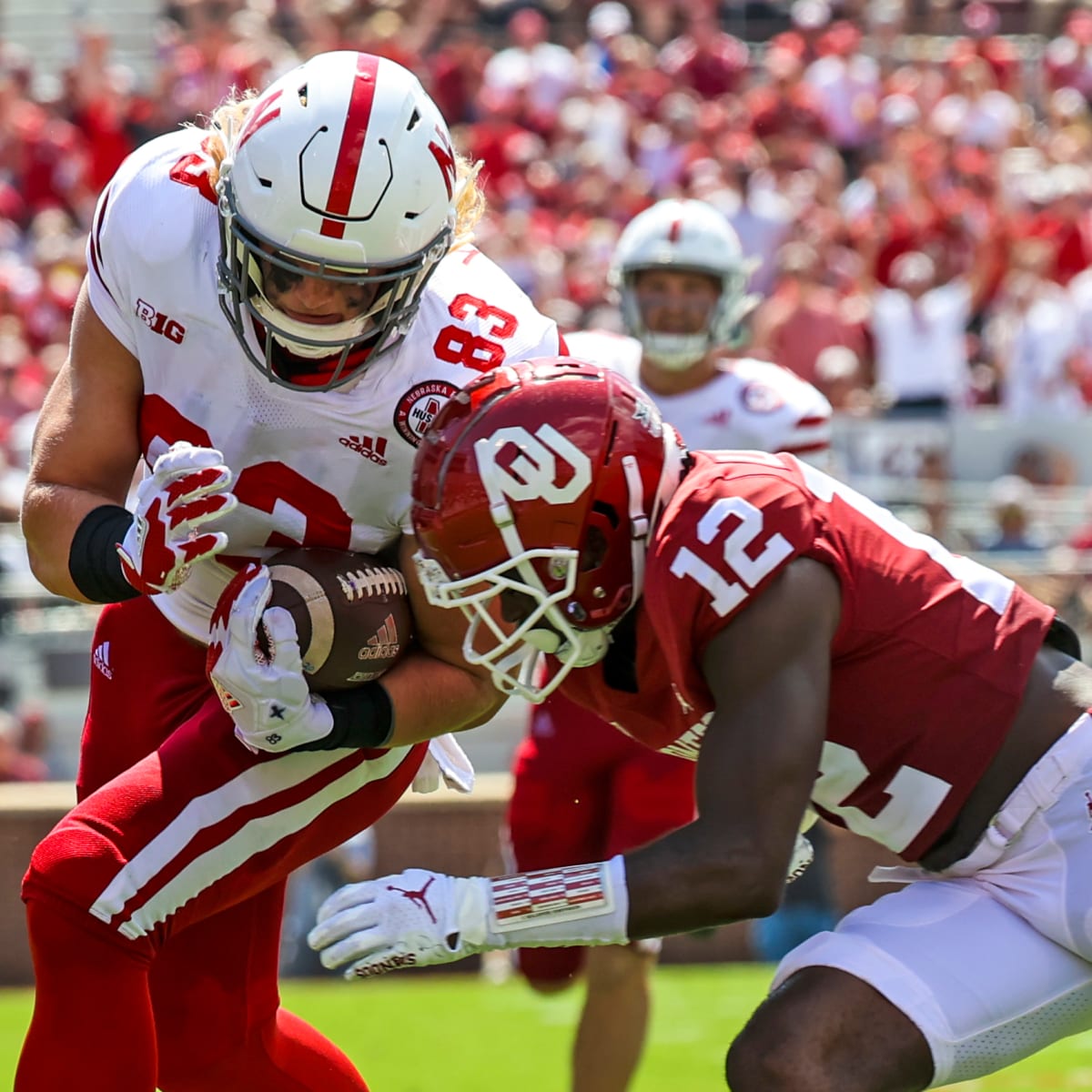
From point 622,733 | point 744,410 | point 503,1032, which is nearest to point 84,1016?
point 622,733

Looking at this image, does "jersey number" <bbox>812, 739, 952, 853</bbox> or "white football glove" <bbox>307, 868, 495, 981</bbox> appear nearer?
"white football glove" <bbox>307, 868, 495, 981</bbox>

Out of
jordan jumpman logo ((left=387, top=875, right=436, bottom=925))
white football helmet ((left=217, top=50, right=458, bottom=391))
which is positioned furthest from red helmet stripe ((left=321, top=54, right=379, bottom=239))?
jordan jumpman logo ((left=387, top=875, right=436, bottom=925))

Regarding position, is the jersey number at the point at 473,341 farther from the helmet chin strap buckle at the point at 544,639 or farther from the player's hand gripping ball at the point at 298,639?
the helmet chin strap buckle at the point at 544,639

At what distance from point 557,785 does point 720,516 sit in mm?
2234

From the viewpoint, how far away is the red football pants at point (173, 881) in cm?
317

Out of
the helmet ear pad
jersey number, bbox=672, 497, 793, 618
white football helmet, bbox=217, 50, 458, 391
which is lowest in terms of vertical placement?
the helmet ear pad

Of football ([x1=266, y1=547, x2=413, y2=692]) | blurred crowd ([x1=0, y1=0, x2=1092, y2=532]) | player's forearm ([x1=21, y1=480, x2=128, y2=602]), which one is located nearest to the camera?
football ([x1=266, y1=547, x2=413, y2=692])

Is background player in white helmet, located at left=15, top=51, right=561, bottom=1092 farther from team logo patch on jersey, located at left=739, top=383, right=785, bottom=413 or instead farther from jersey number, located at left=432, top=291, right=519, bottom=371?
team logo patch on jersey, located at left=739, top=383, right=785, bottom=413

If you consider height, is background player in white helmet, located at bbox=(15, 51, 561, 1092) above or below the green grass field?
above

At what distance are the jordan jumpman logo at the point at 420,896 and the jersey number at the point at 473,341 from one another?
1035 mm

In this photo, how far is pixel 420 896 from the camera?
278cm

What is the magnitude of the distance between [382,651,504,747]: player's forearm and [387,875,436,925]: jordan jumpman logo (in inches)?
22.5

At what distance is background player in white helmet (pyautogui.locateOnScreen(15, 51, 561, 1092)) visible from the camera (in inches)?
126

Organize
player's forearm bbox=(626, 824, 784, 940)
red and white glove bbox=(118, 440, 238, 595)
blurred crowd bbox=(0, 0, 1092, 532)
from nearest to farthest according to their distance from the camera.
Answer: player's forearm bbox=(626, 824, 784, 940) < red and white glove bbox=(118, 440, 238, 595) < blurred crowd bbox=(0, 0, 1092, 532)
